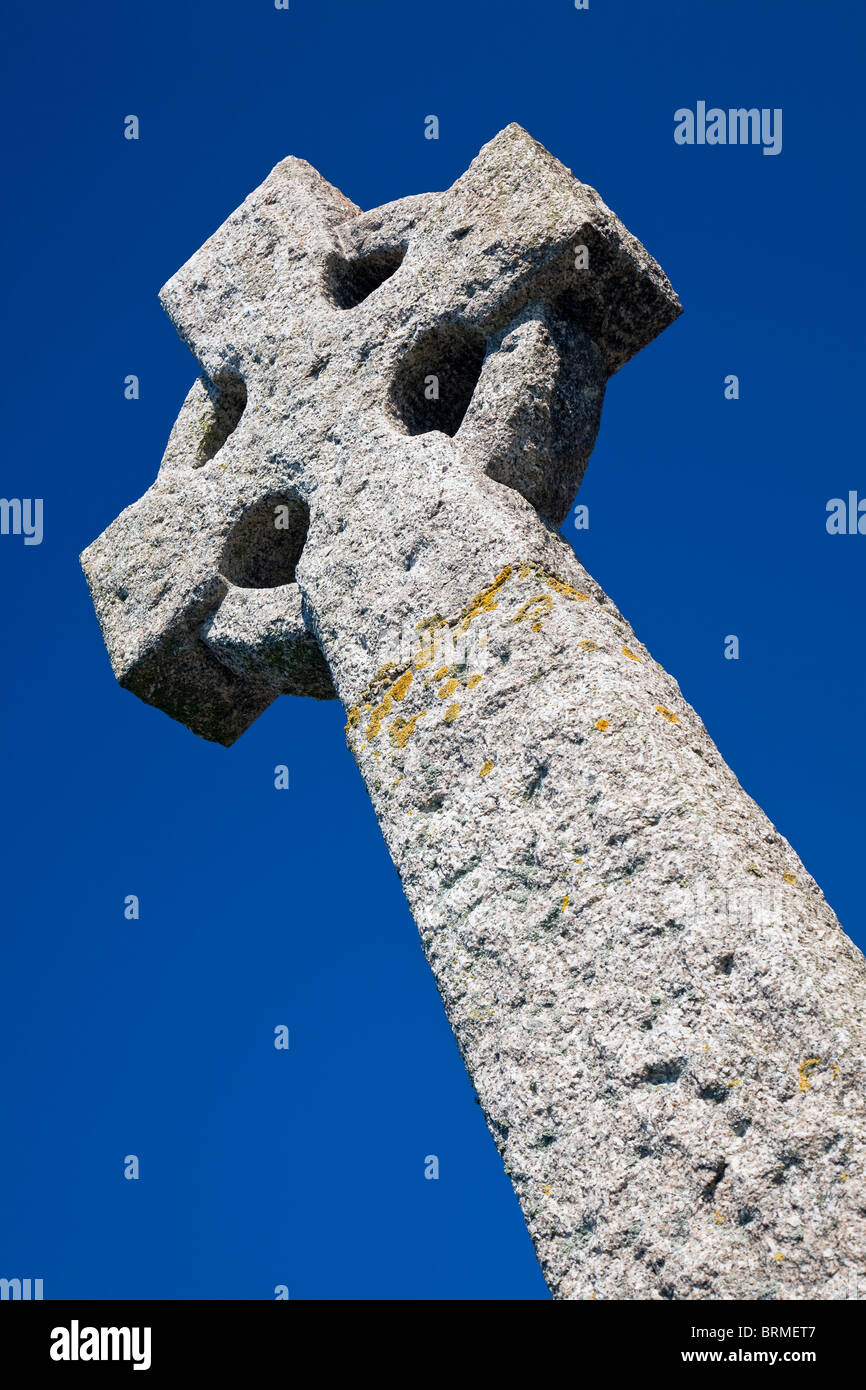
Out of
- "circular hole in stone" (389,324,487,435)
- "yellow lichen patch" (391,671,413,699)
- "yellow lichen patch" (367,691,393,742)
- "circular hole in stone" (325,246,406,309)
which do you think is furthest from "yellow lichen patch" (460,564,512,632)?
"circular hole in stone" (325,246,406,309)

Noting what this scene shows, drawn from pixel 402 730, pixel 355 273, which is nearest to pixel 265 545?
pixel 355 273

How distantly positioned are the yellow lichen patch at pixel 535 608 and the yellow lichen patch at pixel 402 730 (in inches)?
16.9

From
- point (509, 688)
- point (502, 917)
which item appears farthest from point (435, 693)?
point (502, 917)

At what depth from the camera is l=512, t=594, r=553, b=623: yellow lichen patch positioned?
3963 millimetres

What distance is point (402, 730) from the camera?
4141 millimetres

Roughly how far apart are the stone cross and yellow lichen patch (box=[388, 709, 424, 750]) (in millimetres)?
14

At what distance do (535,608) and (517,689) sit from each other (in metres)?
0.28

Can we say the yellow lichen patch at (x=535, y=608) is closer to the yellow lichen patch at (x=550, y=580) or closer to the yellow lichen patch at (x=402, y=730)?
the yellow lichen patch at (x=550, y=580)

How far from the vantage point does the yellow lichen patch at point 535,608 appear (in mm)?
3963

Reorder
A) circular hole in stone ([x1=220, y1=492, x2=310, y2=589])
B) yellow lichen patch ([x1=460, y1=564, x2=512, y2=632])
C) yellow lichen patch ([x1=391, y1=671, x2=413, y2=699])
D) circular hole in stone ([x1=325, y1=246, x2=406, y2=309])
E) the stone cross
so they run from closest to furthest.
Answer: the stone cross < yellow lichen patch ([x1=460, y1=564, x2=512, y2=632]) < yellow lichen patch ([x1=391, y1=671, x2=413, y2=699]) < circular hole in stone ([x1=220, y1=492, x2=310, y2=589]) < circular hole in stone ([x1=325, y1=246, x2=406, y2=309])

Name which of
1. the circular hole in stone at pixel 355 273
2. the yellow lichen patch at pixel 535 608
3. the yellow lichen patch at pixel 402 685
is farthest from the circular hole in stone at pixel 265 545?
the yellow lichen patch at pixel 535 608

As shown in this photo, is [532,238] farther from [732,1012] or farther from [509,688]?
[732,1012]

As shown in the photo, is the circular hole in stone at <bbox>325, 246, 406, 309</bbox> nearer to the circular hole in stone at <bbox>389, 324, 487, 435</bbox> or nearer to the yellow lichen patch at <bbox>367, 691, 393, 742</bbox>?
the circular hole in stone at <bbox>389, 324, 487, 435</bbox>

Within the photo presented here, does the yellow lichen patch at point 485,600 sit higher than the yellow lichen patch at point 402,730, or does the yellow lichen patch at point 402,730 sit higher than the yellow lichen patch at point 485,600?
the yellow lichen patch at point 485,600
